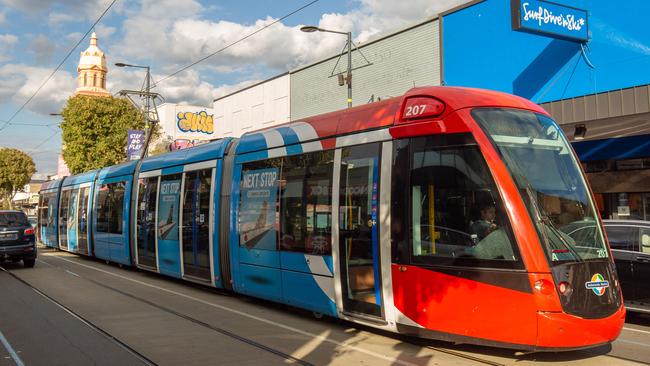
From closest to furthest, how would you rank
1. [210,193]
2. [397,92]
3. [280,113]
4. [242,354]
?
1. [242,354]
2. [210,193]
3. [397,92]
4. [280,113]

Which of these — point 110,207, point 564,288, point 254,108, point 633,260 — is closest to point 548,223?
point 564,288

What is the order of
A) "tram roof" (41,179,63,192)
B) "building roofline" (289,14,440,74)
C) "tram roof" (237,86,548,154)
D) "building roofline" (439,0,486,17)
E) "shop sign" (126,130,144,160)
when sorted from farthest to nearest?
"shop sign" (126,130,144,160) < "tram roof" (41,179,63,192) < "building roofline" (289,14,440,74) < "building roofline" (439,0,486,17) < "tram roof" (237,86,548,154)

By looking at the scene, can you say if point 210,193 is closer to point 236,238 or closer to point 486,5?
point 236,238

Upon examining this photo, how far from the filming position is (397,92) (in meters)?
20.4

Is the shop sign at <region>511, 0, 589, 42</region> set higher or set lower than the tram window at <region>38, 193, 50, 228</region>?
higher

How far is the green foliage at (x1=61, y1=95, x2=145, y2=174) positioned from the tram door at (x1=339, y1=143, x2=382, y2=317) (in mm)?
30349

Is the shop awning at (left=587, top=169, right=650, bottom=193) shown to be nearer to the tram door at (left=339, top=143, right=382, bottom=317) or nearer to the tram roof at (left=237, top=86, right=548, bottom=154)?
the tram roof at (left=237, top=86, right=548, bottom=154)

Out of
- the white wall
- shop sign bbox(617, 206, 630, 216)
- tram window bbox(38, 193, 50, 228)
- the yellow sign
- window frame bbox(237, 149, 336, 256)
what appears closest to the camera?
window frame bbox(237, 149, 336, 256)

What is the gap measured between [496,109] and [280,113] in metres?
22.0

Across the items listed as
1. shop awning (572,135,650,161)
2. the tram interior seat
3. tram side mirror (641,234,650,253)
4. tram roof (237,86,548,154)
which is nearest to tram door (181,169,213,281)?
tram roof (237,86,548,154)

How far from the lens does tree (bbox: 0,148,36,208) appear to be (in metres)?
68.6

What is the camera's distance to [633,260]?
8312mm

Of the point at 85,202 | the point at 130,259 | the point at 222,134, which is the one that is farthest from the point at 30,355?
the point at 222,134

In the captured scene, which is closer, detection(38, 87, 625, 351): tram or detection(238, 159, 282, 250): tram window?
detection(38, 87, 625, 351): tram
